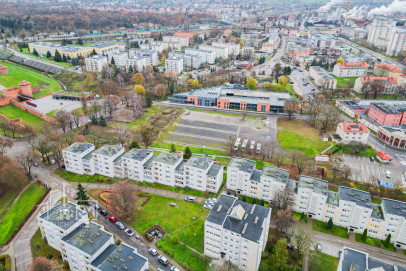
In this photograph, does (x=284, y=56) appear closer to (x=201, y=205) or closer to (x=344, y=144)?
(x=344, y=144)

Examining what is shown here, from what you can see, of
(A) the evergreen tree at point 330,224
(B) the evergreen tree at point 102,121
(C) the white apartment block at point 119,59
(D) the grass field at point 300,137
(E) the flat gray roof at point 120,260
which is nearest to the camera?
(E) the flat gray roof at point 120,260

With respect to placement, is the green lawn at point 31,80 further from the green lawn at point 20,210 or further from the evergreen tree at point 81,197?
the evergreen tree at point 81,197

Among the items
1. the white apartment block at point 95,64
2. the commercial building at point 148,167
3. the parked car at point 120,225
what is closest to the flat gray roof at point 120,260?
the parked car at point 120,225

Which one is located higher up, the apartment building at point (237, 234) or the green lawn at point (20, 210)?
the apartment building at point (237, 234)

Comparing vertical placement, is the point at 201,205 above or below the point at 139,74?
below

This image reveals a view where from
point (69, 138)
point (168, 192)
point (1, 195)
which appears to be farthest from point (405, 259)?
point (69, 138)

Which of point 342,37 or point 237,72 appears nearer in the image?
point 237,72

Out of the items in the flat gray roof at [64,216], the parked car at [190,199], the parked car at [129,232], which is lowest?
the parked car at [129,232]

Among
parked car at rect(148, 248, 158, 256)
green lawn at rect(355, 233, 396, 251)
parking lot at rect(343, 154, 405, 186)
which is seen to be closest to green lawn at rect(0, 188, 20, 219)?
parked car at rect(148, 248, 158, 256)
